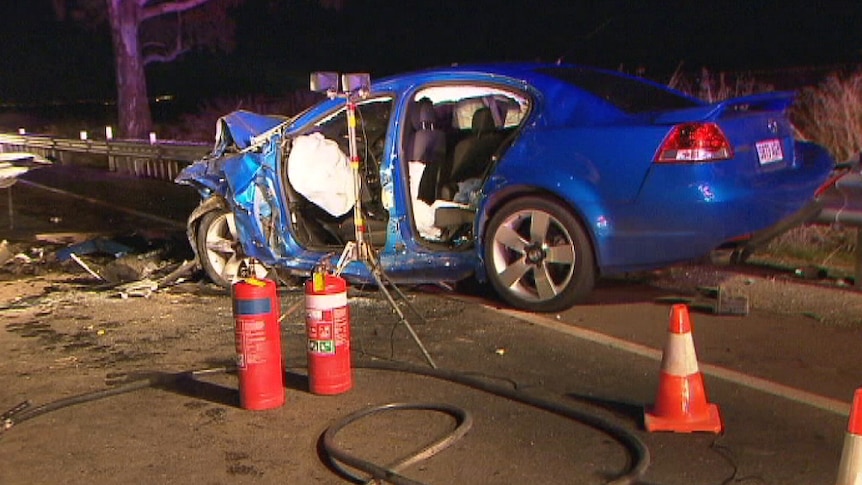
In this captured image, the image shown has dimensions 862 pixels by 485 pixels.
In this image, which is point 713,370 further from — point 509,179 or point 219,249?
point 219,249

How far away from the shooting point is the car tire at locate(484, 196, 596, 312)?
20.2ft

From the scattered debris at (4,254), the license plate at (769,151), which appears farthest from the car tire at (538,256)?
the scattered debris at (4,254)

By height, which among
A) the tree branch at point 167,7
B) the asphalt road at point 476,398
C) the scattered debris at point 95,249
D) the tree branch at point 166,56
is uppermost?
the tree branch at point 167,7

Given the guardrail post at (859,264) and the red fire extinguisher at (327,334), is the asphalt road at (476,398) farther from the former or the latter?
the guardrail post at (859,264)

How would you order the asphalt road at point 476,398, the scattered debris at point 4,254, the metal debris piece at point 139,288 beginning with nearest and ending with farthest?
the asphalt road at point 476,398
the metal debris piece at point 139,288
the scattered debris at point 4,254

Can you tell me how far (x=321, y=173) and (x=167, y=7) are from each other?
81.9 ft

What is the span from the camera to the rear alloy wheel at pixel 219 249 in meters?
7.83

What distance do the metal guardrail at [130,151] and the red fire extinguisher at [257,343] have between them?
10262 millimetres

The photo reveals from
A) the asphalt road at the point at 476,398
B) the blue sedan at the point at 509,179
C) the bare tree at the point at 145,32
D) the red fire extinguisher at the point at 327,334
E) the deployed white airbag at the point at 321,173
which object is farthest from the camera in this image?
the bare tree at the point at 145,32

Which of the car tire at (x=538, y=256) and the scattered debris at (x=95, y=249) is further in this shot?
the scattered debris at (x=95, y=249)

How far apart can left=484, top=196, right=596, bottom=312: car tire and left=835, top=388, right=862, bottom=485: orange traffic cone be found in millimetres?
3208

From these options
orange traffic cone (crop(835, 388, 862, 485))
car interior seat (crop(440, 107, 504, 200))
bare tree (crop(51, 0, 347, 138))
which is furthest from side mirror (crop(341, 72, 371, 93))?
bare tree (crop(51, 0, 347, 138))

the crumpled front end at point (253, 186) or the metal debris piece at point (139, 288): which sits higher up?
the crumpled front end at point (253, 186)

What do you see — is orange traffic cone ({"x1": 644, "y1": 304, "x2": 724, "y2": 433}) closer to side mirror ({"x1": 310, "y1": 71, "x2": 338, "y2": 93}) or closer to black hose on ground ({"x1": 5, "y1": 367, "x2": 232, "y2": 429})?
black hose on ground ({"x1": 5, "y1": 367, "x2": 232, "y2": 429})
